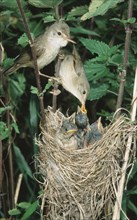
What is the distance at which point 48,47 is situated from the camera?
10.3 feet

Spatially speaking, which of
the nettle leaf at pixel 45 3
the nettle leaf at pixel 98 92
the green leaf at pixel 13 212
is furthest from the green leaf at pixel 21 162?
the nettle leaf at pixel 45 3

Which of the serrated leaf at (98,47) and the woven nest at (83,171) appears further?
the serrated leaf at (98,47)

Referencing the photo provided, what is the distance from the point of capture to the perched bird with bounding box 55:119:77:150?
9.73 feet

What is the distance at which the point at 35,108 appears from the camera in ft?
11.1

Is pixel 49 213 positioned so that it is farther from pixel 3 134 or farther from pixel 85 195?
pixel 3 134

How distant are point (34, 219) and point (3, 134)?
91 cm

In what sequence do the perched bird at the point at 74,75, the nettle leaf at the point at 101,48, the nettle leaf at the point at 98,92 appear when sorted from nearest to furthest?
1. the nettle leaf at the point at 101,48
2. the nettle leaf at the point at 98,92
3. the perched bird at the point at 74,75

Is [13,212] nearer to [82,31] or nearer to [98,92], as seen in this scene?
[98,92]

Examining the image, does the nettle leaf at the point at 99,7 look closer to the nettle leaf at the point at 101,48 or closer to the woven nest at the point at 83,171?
the nettle leaf at the point at 101,48

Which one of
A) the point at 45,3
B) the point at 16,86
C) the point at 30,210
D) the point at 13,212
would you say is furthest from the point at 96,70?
the point at 13,212

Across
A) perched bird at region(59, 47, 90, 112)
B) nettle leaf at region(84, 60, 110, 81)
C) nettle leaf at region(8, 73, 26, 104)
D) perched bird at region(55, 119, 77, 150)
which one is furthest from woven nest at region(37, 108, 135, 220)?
nettle leaf at region(8, 73, 26, 104)

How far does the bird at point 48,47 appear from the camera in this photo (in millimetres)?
3100

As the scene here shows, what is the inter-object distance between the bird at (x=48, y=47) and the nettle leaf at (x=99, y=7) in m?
0.50

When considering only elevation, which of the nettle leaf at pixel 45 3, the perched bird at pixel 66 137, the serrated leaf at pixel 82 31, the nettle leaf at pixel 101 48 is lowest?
the perched bird at pixel 66 137
